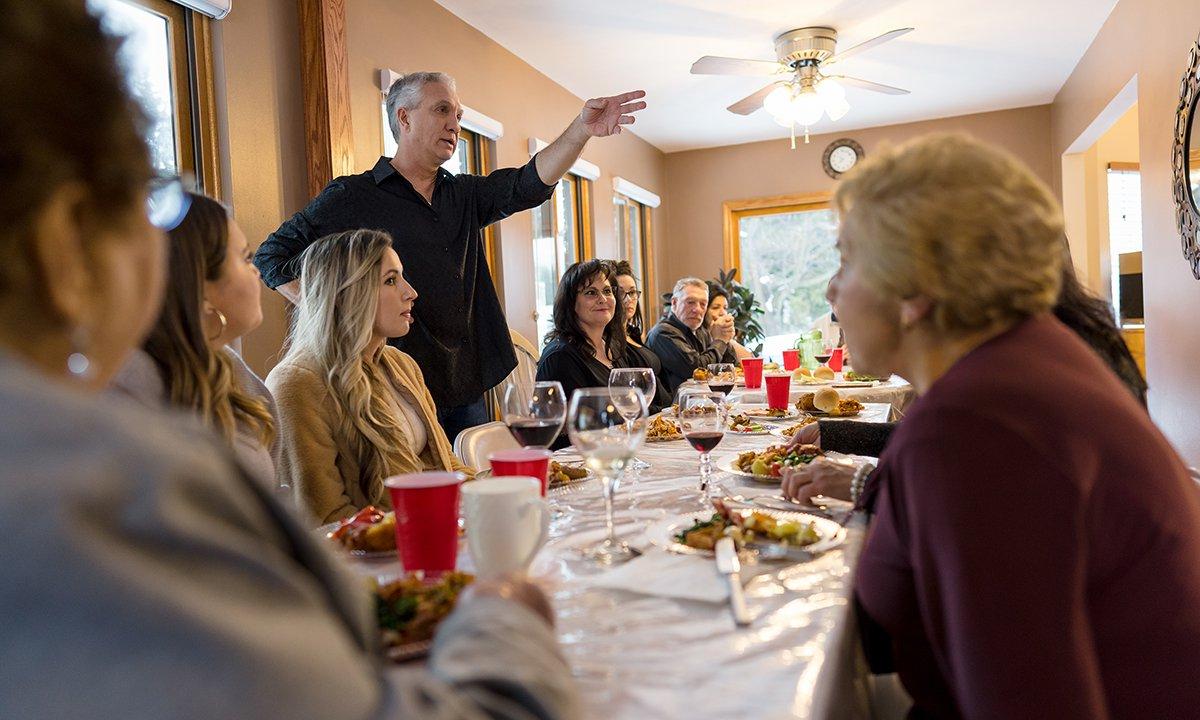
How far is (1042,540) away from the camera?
0.77m

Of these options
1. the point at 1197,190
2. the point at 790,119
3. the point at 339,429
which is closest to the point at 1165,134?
the point at 1197,190

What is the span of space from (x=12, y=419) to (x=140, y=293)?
5.2 inches

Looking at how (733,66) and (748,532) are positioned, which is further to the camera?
(733,66)

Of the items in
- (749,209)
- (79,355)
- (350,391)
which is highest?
(749,209)

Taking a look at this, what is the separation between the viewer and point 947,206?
890 millimetres

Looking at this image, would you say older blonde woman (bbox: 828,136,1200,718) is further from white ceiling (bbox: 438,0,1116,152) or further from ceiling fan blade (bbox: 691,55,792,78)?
white ceiling (bbox: 438,0,1116,152)

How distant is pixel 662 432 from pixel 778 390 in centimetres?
68

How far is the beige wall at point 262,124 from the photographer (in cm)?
304

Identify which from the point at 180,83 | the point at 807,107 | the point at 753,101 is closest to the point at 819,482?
the point at 180,83

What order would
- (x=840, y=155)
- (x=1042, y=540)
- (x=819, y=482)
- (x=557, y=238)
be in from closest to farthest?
(x=1042, y=540)
(x=819, y=482)
(x=557, y=238)
(x=840, y=155)

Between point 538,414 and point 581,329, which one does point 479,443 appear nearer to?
point 538,414

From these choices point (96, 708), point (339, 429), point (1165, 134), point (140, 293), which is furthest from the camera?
point (1165, 134)

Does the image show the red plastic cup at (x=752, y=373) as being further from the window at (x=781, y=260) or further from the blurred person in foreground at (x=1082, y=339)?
the window at (x=781, y=260)

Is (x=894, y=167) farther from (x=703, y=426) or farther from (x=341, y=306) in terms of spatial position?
(x=341, y=306)
